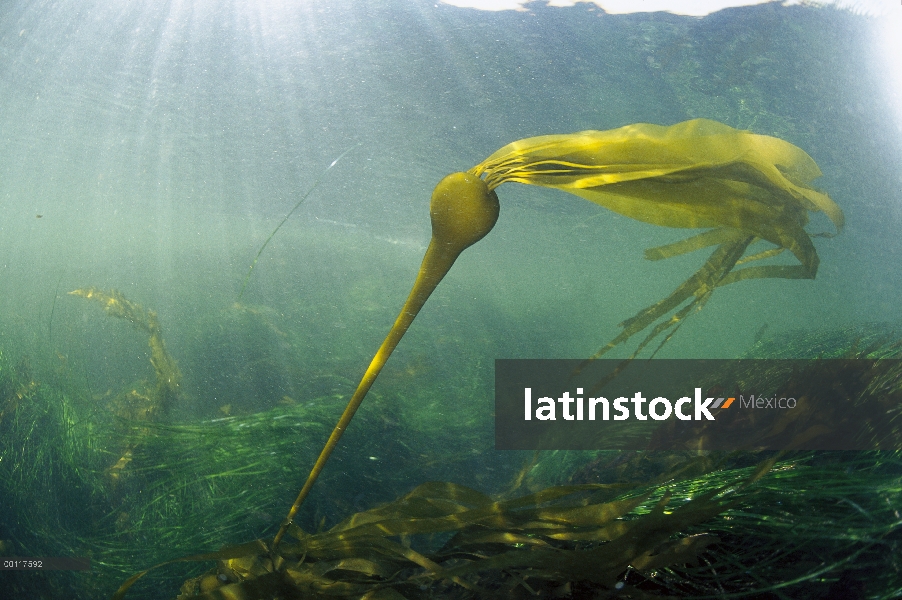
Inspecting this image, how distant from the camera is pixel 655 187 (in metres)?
0.94

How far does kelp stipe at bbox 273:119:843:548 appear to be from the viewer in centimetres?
78

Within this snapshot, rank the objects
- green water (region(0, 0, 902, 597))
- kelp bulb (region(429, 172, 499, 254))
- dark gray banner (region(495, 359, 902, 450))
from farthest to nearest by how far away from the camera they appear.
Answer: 1. green water (region(0, 0, 902, 597))
2. dark gray banner (region(495, 359, 902, 450))
3. kelp bulb (region(429, 172, 499, 254))

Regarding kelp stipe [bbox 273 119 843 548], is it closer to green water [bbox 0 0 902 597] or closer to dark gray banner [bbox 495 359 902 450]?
dark gray banner [bbox 495 359 902 450]

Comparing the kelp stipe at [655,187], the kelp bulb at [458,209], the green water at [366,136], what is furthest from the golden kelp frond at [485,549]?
the green water at [366,136]

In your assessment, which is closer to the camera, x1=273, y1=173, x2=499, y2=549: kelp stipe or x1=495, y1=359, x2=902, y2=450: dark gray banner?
x1=273, y1=173, x2=499, y2=549: kelp stipe

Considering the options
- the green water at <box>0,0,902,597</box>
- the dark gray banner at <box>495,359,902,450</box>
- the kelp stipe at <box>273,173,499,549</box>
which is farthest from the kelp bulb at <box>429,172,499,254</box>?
the green water at <box>0,0,902,597</box>

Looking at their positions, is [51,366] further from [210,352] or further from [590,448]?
[590,448]

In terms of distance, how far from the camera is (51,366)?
2537mm

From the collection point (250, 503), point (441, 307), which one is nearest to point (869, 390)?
point (250, 503)

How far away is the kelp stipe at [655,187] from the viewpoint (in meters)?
0.78

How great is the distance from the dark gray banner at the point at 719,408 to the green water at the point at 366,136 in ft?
1.21

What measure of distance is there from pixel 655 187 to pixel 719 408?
2.37 ft

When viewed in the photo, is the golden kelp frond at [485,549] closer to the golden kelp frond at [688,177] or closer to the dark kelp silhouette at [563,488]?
the dark kelp silhouette at [563,488]

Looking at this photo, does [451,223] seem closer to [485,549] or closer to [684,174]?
[684,174]
